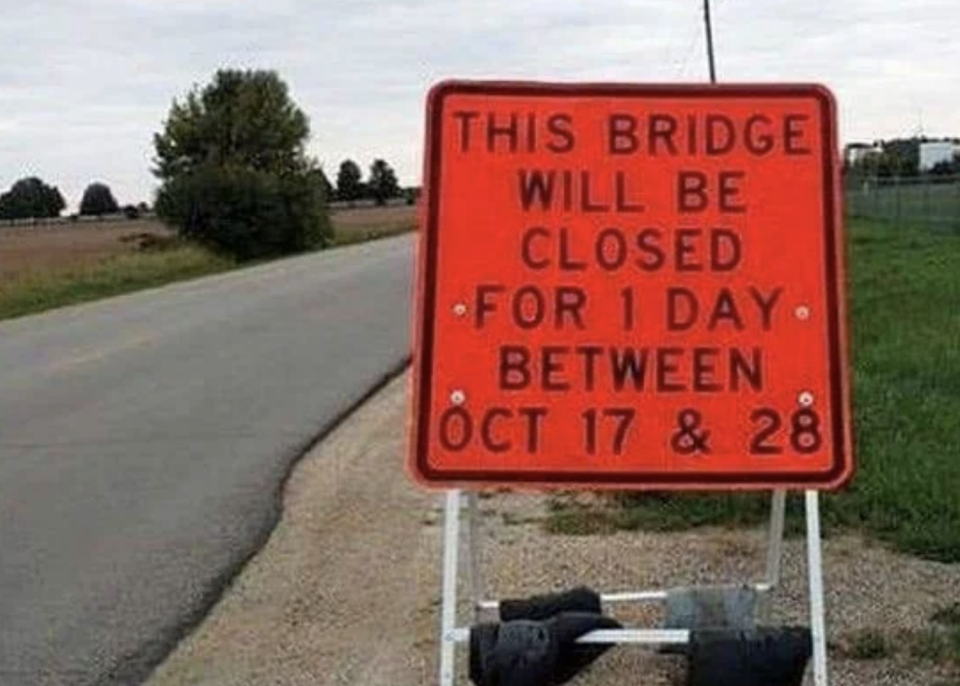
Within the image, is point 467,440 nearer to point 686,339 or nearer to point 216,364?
point 686,339

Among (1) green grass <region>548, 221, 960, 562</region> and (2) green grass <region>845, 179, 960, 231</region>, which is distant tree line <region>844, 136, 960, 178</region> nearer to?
(2) green grass <region>845, 179, 960, 231</region>

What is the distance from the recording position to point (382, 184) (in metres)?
136

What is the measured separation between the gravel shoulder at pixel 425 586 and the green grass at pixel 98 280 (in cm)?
2055


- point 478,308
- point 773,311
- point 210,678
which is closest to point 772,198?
point 773,311

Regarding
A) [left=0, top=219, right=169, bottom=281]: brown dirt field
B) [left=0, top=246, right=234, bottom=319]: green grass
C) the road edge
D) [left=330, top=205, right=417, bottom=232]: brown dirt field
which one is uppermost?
[left=330, top=205, right=417, bottom=232]: brown dirt field

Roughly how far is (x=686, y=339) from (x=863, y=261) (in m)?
25.3

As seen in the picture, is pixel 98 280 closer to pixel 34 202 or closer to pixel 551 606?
pixel 551 606

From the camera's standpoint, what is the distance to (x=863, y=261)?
29922 millimetres

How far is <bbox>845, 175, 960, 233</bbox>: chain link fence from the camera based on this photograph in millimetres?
40100

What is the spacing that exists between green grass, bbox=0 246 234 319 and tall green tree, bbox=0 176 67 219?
7898 centimetres

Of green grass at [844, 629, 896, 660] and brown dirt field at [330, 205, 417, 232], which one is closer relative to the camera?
green grass at [844, 629, 896, 660]

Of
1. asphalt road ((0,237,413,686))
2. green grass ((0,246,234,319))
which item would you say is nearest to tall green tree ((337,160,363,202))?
green grass ((0,246,234,319))

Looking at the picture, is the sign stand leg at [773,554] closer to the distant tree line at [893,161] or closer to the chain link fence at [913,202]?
the chain link fence at [913,202]

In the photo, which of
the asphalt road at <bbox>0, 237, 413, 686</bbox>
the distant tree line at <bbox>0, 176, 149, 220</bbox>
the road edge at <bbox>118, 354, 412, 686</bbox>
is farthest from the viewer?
the distant tree line at <bbox>0, 176, 149, 220</bbox>
